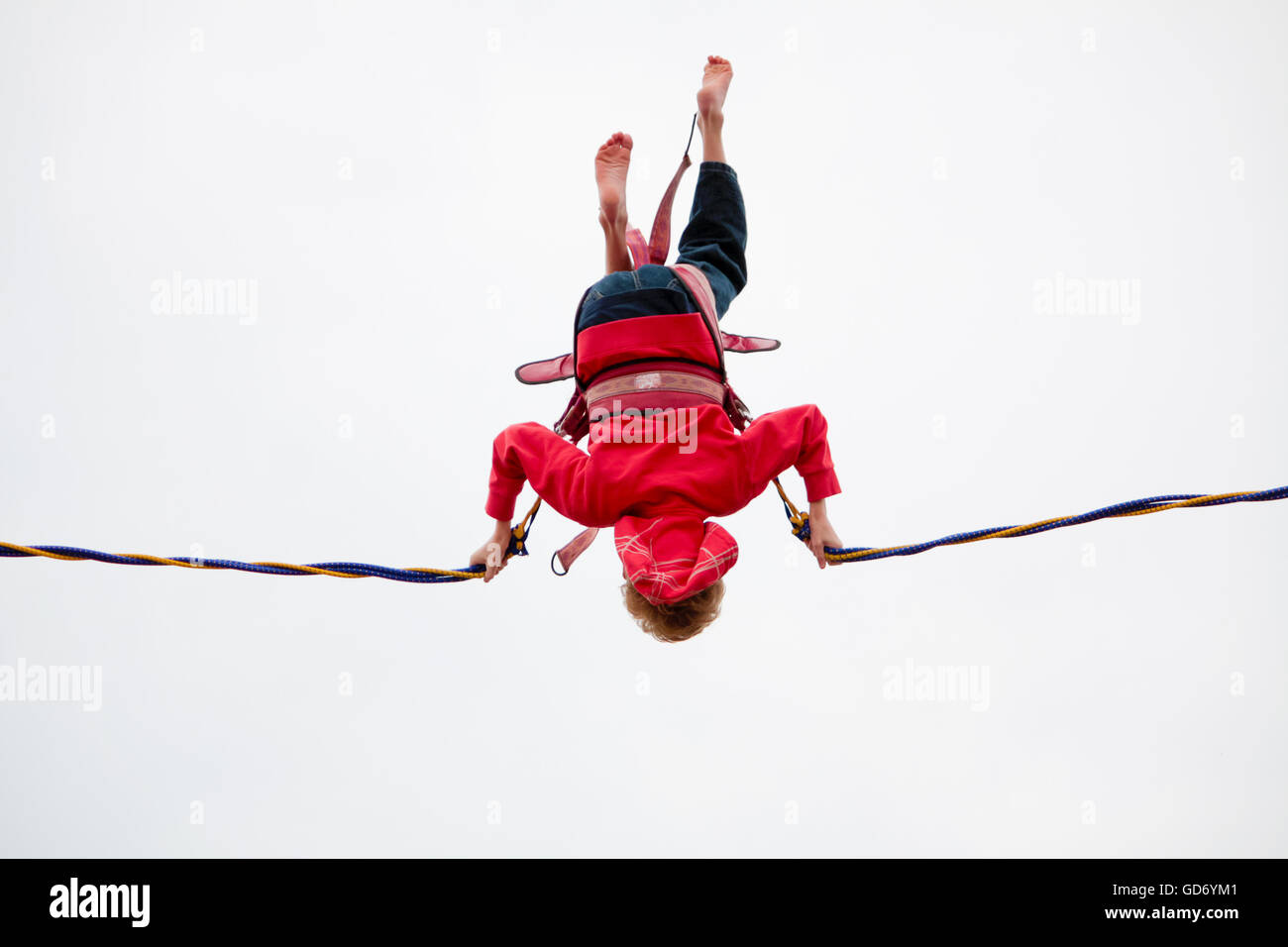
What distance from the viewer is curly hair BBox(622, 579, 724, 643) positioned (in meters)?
5.30

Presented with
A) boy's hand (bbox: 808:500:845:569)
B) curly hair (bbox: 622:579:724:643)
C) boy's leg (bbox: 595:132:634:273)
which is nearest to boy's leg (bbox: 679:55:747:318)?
boy's leg (bbox: 595:132:634:273)

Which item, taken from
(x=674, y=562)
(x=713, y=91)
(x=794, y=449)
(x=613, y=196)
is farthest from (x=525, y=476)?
(x=713, y=91)

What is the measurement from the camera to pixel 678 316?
539 centimetres

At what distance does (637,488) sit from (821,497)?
2.74 ft

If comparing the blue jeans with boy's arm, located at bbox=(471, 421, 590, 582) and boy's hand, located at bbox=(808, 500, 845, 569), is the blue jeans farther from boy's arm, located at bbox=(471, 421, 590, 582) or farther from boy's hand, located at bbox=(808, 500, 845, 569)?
boy's hand, located at bbox=(808, 500, 845, 569)

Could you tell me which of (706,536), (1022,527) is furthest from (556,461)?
(1022,527)

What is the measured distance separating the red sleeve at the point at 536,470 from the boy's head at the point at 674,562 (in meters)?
0.26

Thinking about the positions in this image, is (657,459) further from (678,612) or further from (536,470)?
(678,612)

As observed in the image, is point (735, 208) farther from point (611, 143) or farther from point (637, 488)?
point (637, 488)

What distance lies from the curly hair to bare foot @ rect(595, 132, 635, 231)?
1.72m

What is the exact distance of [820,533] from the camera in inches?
208

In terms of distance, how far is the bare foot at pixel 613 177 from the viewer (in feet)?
18.5

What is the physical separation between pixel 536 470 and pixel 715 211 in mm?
1634

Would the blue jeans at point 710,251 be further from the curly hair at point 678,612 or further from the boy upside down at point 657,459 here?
the curly hair at point 678,612
